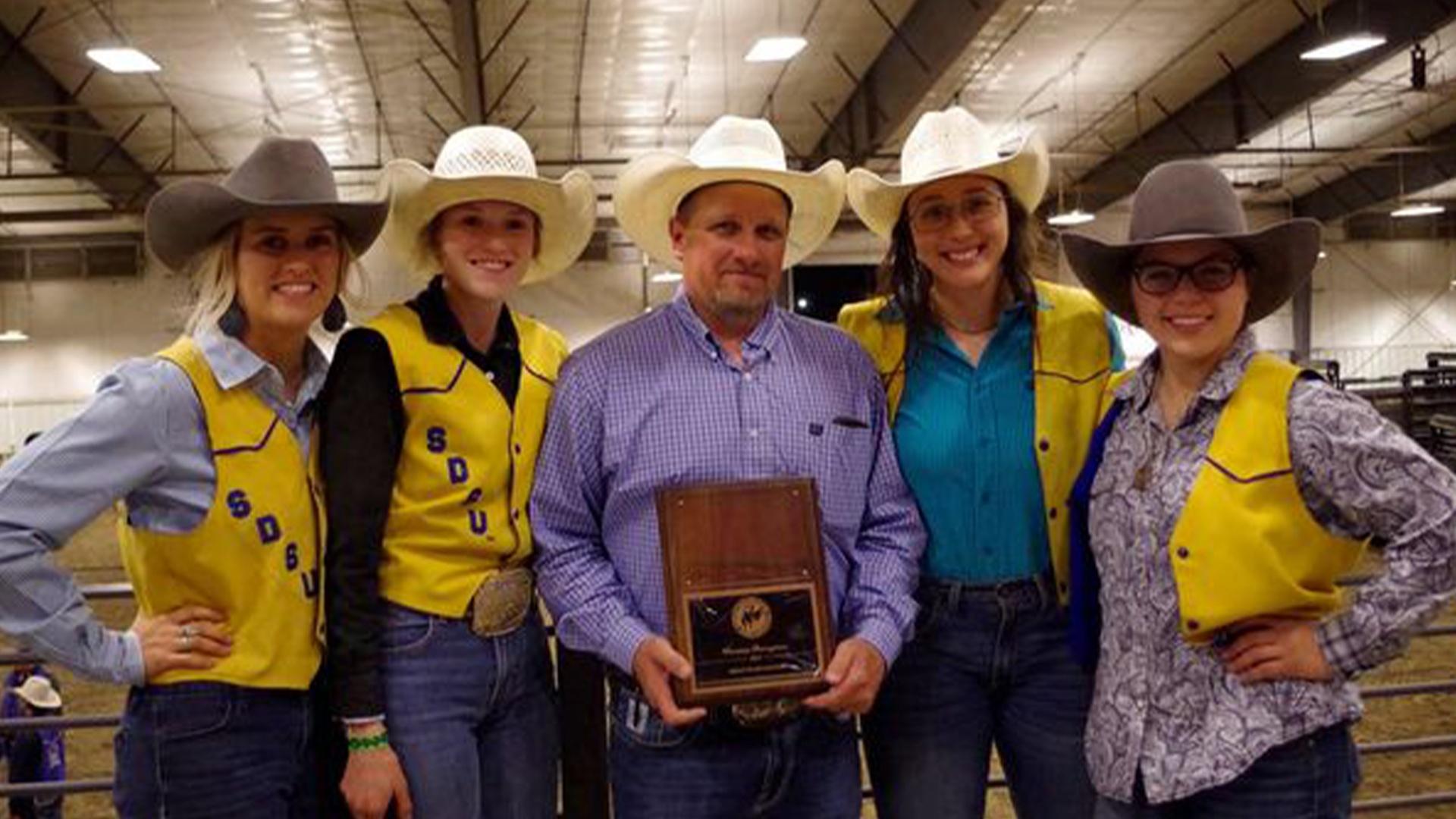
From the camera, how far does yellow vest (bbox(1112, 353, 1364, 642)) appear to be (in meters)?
1.95

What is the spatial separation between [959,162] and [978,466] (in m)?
0.60

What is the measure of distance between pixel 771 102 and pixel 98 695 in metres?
10.6

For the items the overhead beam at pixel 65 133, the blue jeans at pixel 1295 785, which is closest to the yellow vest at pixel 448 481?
the blue jeans at pixel 1295 785

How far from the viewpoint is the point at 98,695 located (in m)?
8.75

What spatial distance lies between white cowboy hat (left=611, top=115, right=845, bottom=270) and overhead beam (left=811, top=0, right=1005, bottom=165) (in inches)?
352

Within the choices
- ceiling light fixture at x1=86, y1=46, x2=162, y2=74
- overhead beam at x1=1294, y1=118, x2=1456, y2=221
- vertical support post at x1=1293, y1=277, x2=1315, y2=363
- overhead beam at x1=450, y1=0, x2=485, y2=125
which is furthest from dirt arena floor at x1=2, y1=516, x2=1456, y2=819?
vertical support post at x1=1293, y1=277, x2=1315, y2=363

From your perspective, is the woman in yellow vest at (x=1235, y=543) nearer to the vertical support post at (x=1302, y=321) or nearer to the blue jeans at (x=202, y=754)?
the blue jeans at (x=202, y=754)

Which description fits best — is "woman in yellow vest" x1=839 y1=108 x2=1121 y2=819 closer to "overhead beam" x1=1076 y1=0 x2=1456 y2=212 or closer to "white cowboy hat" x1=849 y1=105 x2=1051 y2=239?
"white cowboy hat" x1=849 y1=105 x2=1051 y2=239

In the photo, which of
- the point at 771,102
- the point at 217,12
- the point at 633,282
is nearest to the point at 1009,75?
the point at 771,102

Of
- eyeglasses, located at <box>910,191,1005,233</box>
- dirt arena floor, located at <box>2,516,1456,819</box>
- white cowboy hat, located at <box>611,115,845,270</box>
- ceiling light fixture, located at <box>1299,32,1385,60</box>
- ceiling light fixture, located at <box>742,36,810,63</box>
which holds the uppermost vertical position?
ceiling light fixture, located at <box>742,36,810,63</box>

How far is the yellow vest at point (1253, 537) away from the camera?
1.95 meters

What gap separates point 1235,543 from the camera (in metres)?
1.96

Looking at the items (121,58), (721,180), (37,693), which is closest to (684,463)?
(721,180)

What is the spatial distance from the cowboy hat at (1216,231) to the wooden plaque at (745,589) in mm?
740
